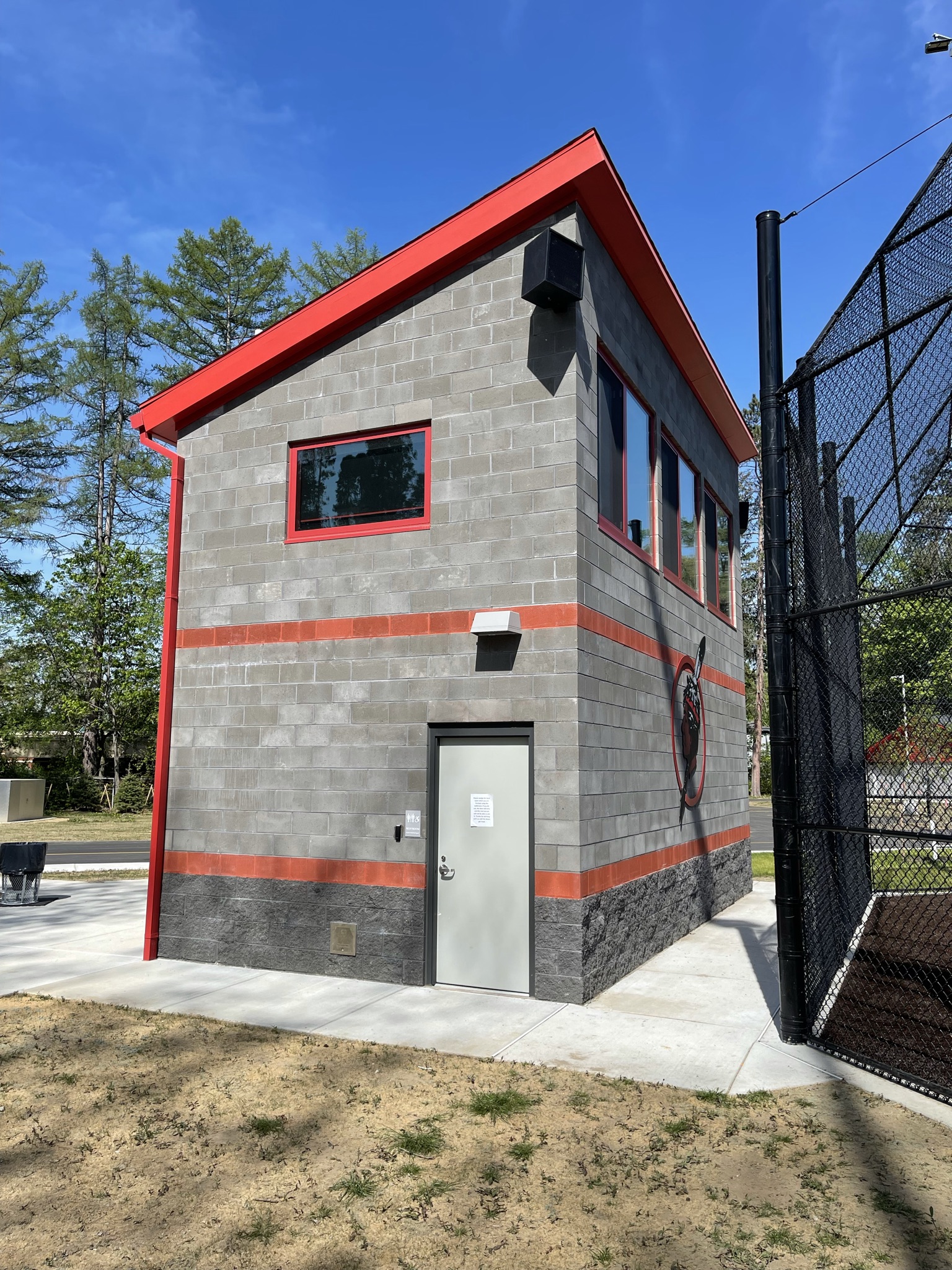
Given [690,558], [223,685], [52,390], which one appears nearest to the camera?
[223,685]

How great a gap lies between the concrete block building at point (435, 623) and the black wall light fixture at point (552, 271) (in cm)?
3

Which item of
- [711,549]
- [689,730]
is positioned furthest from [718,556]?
[689,730]

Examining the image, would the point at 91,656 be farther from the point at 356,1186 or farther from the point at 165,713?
the point at 356,1186

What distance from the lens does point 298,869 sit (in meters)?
9.55

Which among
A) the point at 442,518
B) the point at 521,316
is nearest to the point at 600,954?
the point at 442,518

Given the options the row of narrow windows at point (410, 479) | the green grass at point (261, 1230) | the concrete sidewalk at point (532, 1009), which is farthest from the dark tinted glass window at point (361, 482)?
the green grass at point (261, 1230)

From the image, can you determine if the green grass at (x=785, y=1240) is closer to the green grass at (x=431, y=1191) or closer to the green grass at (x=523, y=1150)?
the green grass at (x=523, y=1150)

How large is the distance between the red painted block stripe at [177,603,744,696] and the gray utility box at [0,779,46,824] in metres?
23.6

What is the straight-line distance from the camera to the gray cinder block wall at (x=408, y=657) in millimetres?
8734

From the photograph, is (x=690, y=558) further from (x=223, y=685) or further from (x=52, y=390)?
(x=52, y=390)

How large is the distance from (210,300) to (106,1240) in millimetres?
41116

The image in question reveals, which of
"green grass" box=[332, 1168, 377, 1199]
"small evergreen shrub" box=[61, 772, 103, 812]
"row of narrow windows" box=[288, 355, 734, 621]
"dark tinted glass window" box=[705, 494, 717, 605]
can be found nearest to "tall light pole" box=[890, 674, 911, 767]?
"row of narrow windows" box=[288, 355, 734, 621]

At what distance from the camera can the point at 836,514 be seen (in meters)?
9.26

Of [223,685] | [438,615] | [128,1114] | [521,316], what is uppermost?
[521,316]
